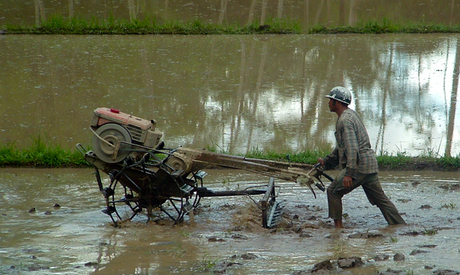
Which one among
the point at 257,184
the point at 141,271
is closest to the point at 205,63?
the point at 257,184

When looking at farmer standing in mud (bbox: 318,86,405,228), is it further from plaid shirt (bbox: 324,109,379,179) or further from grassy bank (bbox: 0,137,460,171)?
grassy bank (bbox: 0,137,460,171)

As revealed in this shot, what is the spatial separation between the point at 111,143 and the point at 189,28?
10703 mm

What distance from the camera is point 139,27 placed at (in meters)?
16.2

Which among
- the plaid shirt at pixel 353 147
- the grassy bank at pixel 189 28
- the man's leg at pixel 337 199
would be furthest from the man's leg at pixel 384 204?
the grassy bank at pixel 189 28

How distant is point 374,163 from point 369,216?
0.85 meters

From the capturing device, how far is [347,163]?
5961 millimetres

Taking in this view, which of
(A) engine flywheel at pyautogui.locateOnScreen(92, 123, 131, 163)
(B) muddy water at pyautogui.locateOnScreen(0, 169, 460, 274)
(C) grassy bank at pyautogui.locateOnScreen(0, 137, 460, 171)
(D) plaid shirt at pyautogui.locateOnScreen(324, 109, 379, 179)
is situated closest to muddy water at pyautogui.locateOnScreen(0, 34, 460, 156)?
(C) grassy bank at pyautogui.locateOnScreen(0, 137, 460, 171)

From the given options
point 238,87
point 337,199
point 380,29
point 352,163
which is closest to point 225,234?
point 337,199

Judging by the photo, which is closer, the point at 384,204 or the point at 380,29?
the point at 384,204

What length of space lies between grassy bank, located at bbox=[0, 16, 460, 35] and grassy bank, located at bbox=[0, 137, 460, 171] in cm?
769

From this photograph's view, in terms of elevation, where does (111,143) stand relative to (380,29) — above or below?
below

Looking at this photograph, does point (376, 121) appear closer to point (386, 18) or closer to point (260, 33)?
point (260, 33)

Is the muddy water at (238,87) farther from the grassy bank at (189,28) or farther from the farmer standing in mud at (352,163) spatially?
the farmer standing in mud at (352,163)

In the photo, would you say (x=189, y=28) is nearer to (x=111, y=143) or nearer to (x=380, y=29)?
(x=380, y=29)
